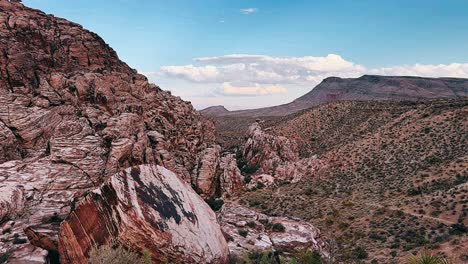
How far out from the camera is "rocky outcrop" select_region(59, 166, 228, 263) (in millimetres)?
25594

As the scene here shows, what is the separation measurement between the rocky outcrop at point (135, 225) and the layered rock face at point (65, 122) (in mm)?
4425

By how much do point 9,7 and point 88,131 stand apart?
1197 inches

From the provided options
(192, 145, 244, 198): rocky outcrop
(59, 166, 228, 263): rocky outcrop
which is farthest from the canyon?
(192, 145, 244, 198): rocky outcrop

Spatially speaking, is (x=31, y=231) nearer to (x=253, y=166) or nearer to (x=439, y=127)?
(x=253, y=166)

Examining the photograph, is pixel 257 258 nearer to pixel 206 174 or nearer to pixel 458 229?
pixel 458 229

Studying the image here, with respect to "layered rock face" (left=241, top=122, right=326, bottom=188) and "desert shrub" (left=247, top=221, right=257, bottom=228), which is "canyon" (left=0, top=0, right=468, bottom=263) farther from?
"layered rock face" (left=241, top=122, right=326, bottom=188)

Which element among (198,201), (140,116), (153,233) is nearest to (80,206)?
(153,233)

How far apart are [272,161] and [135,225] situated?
52.2 metres

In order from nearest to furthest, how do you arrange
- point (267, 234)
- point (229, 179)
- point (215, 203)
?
1. point (267, 234)
2. point (215, 203)
3. point (229, 179)

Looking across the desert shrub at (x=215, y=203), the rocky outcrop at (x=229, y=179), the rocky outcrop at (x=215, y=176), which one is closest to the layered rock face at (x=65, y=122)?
the rocky outcrop at (x=215, y=176)

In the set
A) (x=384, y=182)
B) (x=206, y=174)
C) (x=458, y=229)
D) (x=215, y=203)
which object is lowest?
(x=215, y=203)

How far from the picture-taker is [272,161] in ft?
249

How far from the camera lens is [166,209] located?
28391mm

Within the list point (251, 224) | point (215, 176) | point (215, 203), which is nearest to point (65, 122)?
point (215, 203)
